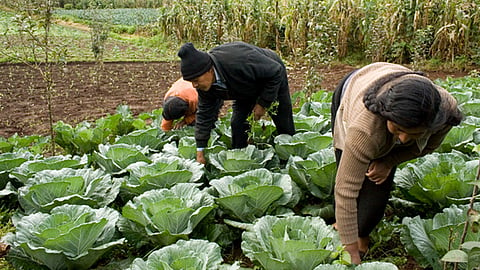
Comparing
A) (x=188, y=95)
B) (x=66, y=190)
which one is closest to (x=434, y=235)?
(x=66, y=190)

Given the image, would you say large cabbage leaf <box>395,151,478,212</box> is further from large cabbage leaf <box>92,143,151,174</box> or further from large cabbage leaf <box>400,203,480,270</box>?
large cabbage leaf <box>92,143,151,174</box>

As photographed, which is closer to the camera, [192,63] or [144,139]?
[192,63]

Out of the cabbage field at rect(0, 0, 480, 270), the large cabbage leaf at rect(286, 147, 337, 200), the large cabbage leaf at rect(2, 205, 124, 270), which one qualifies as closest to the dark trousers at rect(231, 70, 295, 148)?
the cabbage field at rect(0, 0, 480, 270)

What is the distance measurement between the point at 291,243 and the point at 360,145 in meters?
0.51

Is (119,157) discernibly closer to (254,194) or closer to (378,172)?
(254,194)

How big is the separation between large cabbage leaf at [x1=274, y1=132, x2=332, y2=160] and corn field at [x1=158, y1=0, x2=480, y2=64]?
198 inches

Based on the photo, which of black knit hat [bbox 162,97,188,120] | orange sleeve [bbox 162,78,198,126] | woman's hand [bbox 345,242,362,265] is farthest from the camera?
orange sleeve [bbox 162,78,198,126]

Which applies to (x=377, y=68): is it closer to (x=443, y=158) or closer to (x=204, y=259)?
(x=443, y=158)

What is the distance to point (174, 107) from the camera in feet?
13.5

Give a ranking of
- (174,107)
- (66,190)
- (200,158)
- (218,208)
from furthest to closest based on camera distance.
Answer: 1. (174,107)
2. (200,158)
3. (218,208)
4. (66,190)

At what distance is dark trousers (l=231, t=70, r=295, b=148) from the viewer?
3611 millimetres

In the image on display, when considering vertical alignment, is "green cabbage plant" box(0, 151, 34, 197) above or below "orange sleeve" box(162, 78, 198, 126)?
below

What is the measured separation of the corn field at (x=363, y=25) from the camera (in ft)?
30.6

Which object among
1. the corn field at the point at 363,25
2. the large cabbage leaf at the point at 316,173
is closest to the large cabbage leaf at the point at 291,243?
the large cabbage leaf at the point at 316,173
